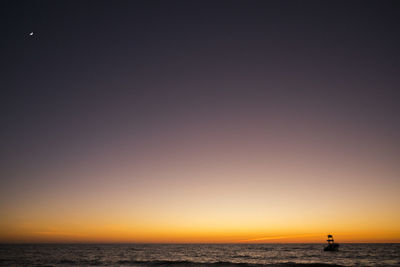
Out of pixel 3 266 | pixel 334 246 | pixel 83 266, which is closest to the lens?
pixel 3 266

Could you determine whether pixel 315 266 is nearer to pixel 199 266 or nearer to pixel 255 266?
pixel 255 266

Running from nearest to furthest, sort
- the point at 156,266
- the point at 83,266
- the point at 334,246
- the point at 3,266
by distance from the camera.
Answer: the point at 3,266 < the point at 83,266 < the point at 156,266 < the point at 334,246

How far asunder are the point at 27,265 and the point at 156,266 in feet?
64.4

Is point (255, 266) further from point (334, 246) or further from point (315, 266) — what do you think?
point (334, 246)

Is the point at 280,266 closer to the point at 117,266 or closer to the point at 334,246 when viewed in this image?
the point at 117,266


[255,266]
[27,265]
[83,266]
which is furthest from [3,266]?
[255,266]

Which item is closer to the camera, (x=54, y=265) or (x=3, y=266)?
(x=3, y=266)

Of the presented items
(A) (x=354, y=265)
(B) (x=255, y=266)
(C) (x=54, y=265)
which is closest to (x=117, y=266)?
(C) (x=54, y=265)

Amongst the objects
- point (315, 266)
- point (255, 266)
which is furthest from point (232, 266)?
point (315, 266)

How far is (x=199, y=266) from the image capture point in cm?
4403

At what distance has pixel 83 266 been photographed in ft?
140

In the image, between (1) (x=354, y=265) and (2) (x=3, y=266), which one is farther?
(1) (x=354, y=265)

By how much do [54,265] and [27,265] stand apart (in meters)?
3.86

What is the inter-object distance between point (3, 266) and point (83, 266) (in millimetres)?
10703
